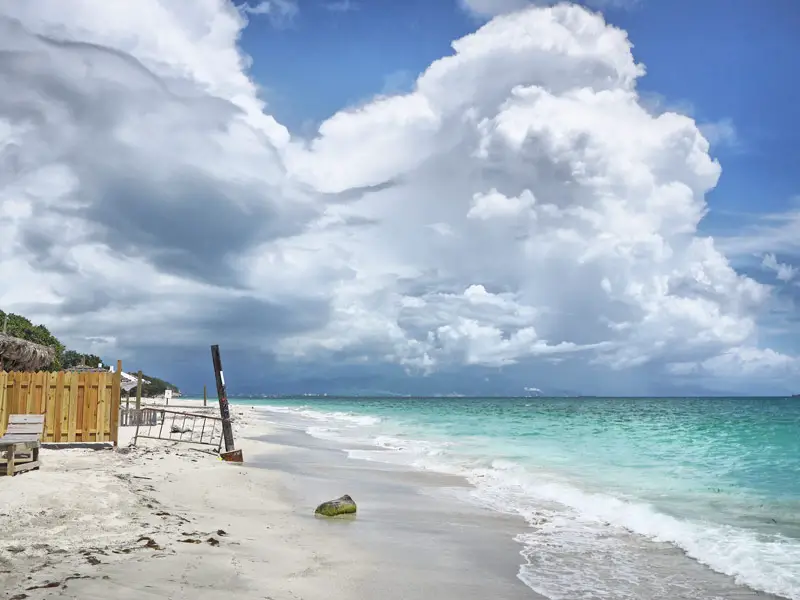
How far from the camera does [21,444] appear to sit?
11.8 metres

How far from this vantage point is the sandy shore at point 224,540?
6484 mm

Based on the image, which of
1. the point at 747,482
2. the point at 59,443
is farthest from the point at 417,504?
the point at 747,482

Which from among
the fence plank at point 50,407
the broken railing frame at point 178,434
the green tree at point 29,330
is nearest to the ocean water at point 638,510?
the broken railing frame at point 178,434

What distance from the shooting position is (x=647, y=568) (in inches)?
356

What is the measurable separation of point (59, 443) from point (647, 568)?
15.4 metres

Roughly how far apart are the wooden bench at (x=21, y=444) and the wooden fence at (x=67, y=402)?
3.19 m

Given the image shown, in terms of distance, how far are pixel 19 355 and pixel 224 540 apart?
16724 mm

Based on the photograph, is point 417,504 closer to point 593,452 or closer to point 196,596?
point 196,596

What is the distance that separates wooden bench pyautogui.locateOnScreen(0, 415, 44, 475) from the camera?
11.5 metres

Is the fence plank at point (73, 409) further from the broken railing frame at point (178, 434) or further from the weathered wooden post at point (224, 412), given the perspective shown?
the weathered wooden post at point (224, 412)

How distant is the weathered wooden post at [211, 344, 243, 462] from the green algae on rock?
7.76 metres

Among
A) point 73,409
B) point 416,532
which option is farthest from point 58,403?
point 416,532

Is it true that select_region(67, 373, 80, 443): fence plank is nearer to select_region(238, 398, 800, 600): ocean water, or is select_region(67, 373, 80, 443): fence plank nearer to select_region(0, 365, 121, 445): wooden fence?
select_region(0, 365, 121, 445): wooden fence

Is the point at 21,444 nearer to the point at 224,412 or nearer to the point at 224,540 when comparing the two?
the point at 224,540
